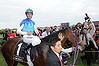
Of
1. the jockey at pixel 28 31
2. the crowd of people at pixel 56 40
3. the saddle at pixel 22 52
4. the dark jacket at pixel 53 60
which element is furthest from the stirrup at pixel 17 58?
the dark jacket at pixel 53 60

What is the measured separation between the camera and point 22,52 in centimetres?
820

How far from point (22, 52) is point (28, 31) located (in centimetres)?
72

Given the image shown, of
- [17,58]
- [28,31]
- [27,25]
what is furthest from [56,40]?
[17,58]

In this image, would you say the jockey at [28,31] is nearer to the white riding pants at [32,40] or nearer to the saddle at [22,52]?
the white riding pants at [32,40]

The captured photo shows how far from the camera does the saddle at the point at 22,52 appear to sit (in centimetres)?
763

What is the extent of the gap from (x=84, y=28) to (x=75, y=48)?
483 cm

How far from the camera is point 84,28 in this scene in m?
11.9

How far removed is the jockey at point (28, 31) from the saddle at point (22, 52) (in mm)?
104

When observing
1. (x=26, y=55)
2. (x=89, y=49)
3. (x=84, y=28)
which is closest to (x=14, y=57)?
(x=26, y=55)

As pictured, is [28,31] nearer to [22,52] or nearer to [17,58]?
[22,52]

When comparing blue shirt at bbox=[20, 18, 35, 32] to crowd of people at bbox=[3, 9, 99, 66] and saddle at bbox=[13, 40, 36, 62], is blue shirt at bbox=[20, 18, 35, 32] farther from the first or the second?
saddle at bbox=[13, 40, 36, 62]

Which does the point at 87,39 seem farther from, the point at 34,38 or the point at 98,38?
the point at 34,38

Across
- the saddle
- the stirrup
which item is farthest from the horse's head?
the stirrup

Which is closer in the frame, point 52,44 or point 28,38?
point 52,44
